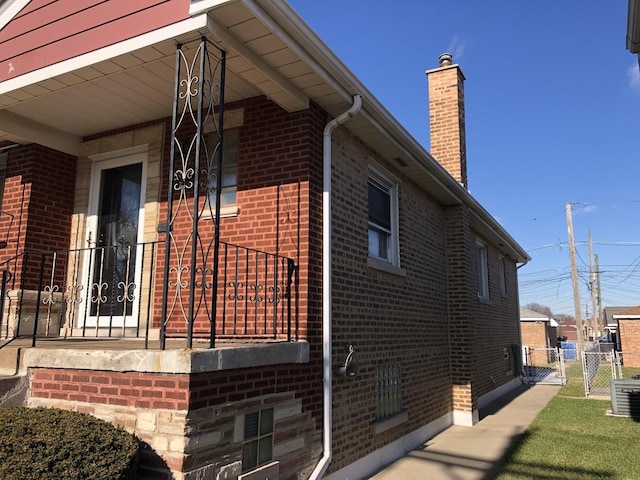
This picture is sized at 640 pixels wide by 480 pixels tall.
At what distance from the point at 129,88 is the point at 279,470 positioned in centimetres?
416

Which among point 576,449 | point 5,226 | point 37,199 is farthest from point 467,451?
point 5,226

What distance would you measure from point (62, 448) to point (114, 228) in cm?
402

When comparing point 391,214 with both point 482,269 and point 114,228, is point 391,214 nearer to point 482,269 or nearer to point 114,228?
point 114,228

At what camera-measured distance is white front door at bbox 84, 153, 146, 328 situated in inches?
257

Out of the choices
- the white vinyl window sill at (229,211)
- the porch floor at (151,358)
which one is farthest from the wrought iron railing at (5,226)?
the white vinyl window sill at (229,211)

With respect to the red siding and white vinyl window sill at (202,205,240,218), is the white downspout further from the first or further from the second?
the red siding

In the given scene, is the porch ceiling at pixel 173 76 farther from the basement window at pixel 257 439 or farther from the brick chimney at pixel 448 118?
the brick chimney at pixel 448 118

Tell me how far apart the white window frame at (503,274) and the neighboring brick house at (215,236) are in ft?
24.9

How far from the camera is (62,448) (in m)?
3.22

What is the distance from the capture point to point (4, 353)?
14.5 feet

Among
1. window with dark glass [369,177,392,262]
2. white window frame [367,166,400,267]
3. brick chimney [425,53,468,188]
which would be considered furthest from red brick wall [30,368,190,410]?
brick chimney [425,53,468,188]

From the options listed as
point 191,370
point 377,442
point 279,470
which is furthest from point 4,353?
point 377,442

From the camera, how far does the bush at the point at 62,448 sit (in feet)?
10.0

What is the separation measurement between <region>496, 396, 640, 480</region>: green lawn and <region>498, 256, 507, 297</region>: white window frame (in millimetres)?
5169
